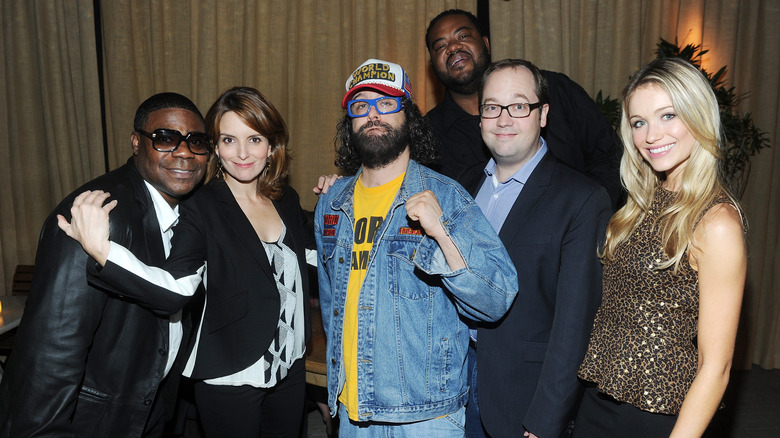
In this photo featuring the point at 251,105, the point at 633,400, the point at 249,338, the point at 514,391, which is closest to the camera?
the point at 633,400

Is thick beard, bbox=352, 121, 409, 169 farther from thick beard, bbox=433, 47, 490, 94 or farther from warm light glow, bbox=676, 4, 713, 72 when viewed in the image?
warm light glow, bbox=676, 4, 713, 72

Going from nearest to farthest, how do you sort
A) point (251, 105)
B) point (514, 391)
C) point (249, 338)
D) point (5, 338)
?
point (514, 391) → point (249, 338) → point (251, 105) → point (5, 338)

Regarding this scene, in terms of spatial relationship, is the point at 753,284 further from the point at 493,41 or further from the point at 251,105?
the point at 251,105

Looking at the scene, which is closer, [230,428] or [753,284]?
A: [230,428]

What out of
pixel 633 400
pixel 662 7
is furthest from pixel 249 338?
pixel 662 7

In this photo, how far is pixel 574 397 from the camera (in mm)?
1841

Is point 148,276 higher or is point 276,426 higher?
point 148,276

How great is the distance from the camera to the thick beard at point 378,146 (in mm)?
2086

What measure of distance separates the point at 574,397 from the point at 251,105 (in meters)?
1.70

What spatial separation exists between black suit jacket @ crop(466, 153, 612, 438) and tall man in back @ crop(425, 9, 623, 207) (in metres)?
0.59

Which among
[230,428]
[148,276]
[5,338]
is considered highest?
[148,276]

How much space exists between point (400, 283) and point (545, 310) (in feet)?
1.67

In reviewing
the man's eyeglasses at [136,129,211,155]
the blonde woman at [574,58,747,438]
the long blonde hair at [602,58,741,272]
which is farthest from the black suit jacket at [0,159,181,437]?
the long blonde hair at [602,58,741,272]

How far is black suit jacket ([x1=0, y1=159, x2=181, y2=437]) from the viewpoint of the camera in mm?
1758
